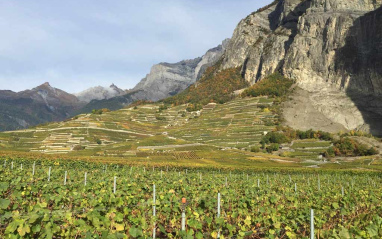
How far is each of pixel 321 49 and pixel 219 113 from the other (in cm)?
7820

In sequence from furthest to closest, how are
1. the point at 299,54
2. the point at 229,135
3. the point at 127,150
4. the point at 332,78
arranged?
the point at 299,54
the point at 332,78
the point at 229,135
the point at 127,150

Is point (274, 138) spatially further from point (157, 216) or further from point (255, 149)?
point (157, 216)

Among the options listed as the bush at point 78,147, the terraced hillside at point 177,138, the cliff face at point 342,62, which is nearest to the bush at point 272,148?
the terraced hillside at point 177,138

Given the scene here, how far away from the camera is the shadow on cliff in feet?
515

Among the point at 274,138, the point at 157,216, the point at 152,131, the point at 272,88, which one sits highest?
the point at 272,88

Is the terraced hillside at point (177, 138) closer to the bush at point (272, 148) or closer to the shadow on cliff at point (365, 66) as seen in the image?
the bush at point (272, 148)

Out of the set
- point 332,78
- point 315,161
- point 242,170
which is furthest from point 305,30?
point 242,170

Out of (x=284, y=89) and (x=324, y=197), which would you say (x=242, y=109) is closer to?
(x=284, y=89)

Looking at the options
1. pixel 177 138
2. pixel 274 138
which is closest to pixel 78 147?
pixel 177 138

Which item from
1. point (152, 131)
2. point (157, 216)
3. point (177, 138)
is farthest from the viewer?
point (152, 131)

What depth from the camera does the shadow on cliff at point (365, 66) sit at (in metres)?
157

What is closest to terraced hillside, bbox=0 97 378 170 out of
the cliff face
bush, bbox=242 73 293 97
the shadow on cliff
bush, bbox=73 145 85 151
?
bush, bbox=73 145 85 151

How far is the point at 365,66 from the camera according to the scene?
16550cm

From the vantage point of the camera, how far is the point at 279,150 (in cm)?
11250
